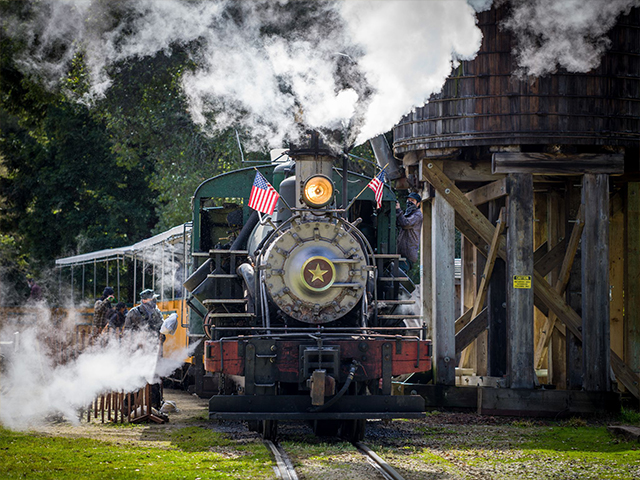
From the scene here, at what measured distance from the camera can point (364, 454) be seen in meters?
7.68

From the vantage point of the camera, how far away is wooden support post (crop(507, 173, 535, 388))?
10.6 metres

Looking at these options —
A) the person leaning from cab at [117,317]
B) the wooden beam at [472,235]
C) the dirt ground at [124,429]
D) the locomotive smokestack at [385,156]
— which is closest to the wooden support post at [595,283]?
the wooden beam at [472,235]

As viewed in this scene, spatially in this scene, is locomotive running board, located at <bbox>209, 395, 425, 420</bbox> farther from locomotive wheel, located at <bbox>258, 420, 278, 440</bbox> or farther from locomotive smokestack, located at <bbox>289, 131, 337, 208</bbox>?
locomotive smokestack, located at <bbox>289, 131, 337, 208</bbox>

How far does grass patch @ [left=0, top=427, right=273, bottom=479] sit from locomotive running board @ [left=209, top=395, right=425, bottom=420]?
0.33 m

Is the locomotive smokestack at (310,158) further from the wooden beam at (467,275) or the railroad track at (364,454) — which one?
the wooden beam at (467,275)

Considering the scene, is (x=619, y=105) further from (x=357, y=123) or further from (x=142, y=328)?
(x=142, y=328)

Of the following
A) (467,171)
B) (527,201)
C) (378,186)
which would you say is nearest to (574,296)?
(527,201)

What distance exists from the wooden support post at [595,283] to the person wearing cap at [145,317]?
533 cm

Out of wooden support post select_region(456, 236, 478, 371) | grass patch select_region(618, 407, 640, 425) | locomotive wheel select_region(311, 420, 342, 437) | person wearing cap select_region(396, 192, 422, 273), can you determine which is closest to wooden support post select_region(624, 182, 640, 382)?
grass patch select_region(618, 407, 640, 425)

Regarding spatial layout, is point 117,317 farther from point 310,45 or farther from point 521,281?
point 521,281

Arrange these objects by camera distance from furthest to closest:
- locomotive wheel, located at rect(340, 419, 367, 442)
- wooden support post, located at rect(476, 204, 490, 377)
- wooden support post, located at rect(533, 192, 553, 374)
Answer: wooden support post, located at rect(533, 192, 553, 374)
wooden support post, located at rect(476, 204, 490, 377)
locomotive wheel, located at rect(340, 419, 367, 442)

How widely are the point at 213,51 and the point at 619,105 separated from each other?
5.90 metres

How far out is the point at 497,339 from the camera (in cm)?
1166

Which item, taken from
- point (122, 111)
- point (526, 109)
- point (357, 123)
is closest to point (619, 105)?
point (526, 109)
